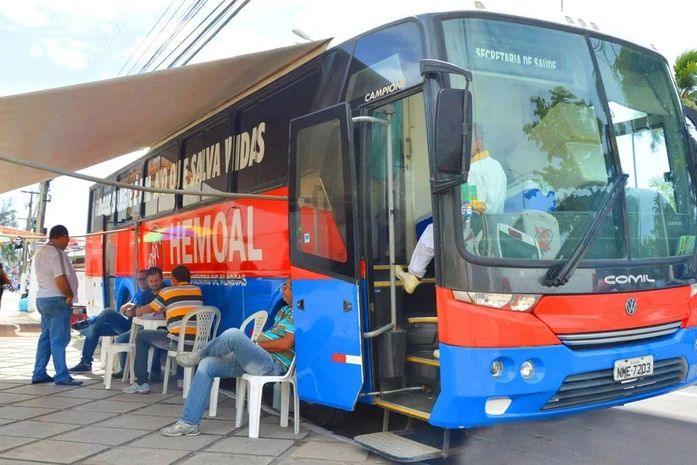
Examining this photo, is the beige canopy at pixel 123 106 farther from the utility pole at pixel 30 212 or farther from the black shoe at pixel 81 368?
the utility pole at pixel 30 212

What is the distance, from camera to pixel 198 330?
713 centimetres

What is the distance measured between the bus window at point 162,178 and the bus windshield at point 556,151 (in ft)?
17.6

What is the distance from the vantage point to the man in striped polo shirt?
23.3 feet

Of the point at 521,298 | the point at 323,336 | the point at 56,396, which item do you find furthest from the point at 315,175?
the point at 56,396

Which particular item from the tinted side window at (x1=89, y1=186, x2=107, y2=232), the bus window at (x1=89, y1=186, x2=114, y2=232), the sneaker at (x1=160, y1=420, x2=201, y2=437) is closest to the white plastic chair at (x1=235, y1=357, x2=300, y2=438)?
the sneaker at (x1=160, y1=420, x2=201, y2=437)

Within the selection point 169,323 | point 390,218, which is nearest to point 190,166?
point 169,323

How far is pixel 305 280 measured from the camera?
5262 millimetres

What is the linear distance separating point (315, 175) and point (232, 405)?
9.37ft

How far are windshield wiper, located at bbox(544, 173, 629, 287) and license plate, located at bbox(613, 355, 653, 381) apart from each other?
73 cm

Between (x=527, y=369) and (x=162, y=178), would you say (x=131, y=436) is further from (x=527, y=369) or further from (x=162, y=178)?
(x=162, y=178)

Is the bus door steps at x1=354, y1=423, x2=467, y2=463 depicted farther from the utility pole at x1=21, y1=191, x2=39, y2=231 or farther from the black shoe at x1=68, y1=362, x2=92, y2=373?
the utility pole at x1=21, y1=191, x2=39, y2=231

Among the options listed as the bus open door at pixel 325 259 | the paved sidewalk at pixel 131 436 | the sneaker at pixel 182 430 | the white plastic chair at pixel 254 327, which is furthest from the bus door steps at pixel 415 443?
the white plastic chair at pixel 254 327

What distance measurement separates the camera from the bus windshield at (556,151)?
411cm

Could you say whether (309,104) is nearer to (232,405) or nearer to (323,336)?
(323,336)
